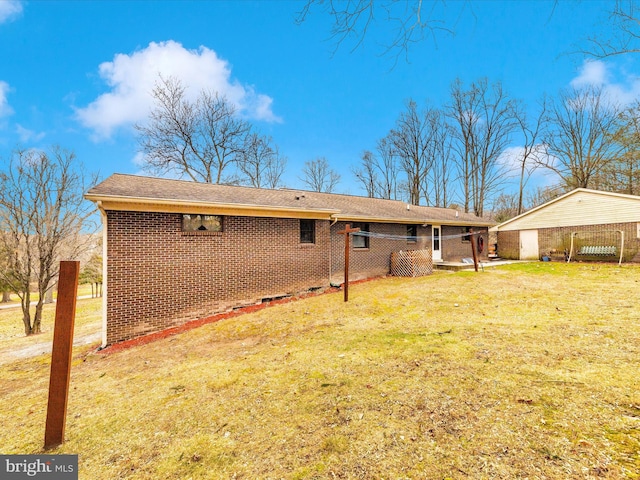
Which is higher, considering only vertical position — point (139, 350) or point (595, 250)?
point (595, 250)

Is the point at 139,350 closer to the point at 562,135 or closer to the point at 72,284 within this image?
the point at 72,284

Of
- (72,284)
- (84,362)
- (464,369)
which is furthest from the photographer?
(84,362)

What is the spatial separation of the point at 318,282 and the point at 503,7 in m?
9.36

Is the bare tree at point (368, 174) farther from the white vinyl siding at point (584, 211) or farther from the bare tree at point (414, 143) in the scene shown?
the white vinyl siding at point (584, 211)

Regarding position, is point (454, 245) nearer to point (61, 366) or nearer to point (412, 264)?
point (412, 264)

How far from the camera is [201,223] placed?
848cm

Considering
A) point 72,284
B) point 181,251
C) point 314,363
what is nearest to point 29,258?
point 181,251

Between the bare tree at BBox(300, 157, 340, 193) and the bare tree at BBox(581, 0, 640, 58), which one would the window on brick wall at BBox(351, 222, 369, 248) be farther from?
the bare tree at BBox(300, 157, 340, 193)

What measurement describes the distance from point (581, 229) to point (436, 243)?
7870mm

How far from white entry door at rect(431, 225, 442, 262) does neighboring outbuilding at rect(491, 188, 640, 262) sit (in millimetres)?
6409

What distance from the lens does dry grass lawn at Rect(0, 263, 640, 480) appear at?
2191 millimetres

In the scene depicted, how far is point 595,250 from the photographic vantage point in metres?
14.5

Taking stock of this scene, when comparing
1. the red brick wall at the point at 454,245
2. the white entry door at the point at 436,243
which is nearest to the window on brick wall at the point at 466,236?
the red brick wall at the point at 454,245

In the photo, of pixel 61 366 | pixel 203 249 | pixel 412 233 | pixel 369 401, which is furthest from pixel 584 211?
pixel 61 366
